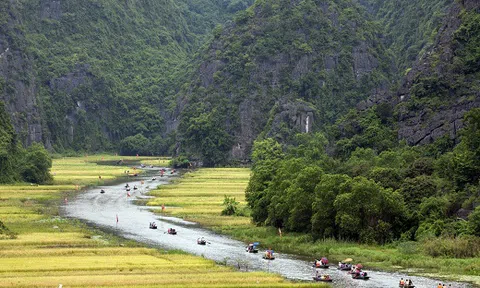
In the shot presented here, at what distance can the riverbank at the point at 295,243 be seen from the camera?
66.8 meters

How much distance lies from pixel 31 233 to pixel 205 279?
98.5ft

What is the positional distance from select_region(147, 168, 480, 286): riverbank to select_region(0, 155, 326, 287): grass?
39.5 feet

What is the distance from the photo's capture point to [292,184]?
89.1 meters

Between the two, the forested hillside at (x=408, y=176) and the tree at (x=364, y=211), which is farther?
the forested hillside at (x=408, y=176)

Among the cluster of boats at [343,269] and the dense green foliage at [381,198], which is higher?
the dense green foliage at [381,198]

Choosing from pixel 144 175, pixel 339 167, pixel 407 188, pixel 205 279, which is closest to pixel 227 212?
pixel 339 167

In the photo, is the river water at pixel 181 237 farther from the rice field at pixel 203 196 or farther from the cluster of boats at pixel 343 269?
the rice field at pixel 203 196

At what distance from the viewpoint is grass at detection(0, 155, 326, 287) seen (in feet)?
189

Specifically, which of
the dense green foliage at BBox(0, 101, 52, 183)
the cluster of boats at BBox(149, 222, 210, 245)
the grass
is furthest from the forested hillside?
the dense green foliage at BBox(0, 101, 52, 183)

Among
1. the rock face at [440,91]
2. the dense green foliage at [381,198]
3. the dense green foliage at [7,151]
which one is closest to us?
the dense green foliage at [381,198]

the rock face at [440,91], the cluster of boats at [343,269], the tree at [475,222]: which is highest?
the rock face at [440,91]

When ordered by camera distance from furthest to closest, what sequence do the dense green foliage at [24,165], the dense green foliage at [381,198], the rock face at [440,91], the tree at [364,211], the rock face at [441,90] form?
the dense green foliage at [24,165]
the rock face at [441,90]
the rock face at [440,91]
the dense green foliage at [381,198]
the tree at [364,211]

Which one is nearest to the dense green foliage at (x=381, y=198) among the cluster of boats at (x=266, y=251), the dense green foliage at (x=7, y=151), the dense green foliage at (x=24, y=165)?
the cluster of boats at (x=266, y=251)

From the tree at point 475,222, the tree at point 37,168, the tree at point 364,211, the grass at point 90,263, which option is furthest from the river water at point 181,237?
the tree at point 37,168
